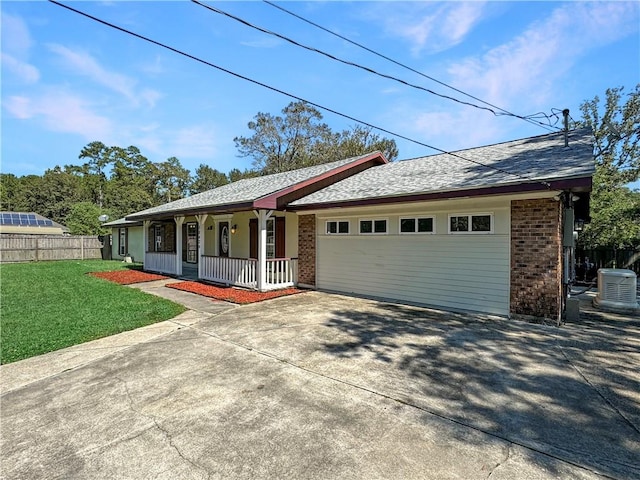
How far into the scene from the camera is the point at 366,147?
31781mm

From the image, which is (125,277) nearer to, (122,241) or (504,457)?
(122,241)

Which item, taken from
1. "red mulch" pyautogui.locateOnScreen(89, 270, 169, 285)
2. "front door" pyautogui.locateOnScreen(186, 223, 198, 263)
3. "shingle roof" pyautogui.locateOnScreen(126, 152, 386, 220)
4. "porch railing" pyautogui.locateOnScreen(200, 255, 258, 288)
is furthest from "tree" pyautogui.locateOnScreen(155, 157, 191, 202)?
"porch railing" pyautogui.locateOnScreen(200, 255, 258, 288)

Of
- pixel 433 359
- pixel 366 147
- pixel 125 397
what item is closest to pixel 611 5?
pixel 433 359

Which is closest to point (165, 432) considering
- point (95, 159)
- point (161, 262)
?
point (161, 262)

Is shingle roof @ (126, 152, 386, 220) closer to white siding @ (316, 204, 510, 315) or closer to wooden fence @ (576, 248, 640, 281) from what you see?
white siding @ (316, 204, 510, 315)

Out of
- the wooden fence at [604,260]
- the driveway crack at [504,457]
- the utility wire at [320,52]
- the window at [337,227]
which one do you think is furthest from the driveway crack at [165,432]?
the wooden fence at [604,260]

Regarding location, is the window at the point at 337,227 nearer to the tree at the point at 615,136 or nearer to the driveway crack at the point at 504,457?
the driveway crack at the point at 504,457

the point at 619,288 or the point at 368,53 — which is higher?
the point at 368,53

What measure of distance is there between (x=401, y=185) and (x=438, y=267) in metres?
2.42

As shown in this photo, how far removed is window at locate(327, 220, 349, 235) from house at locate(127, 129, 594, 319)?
0.03 m

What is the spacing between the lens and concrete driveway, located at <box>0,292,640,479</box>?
105 inches

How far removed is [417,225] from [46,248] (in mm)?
25942

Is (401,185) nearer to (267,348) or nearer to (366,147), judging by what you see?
(267,348)

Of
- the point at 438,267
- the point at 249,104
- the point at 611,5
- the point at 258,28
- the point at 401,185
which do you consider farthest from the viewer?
the point at 401,185
